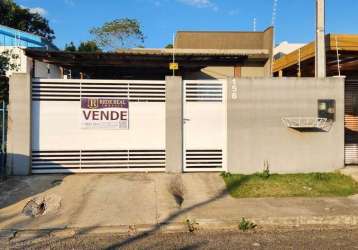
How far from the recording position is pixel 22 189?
32.1 feet

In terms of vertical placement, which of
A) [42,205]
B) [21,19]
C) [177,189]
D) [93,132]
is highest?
[21,19]

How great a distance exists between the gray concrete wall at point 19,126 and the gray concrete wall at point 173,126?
3347 millimetres

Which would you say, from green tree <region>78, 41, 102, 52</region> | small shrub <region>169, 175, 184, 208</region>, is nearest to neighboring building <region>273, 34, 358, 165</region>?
small shrub <region>169, 175, 184, 208</region>

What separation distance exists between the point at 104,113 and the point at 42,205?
3121 mm

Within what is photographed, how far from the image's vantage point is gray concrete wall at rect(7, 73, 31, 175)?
10.8m

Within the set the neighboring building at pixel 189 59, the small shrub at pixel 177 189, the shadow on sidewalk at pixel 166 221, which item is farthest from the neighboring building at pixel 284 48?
the shadow on sidewalk at pixel 166 221

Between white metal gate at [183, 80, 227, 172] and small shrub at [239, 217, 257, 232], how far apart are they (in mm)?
3717

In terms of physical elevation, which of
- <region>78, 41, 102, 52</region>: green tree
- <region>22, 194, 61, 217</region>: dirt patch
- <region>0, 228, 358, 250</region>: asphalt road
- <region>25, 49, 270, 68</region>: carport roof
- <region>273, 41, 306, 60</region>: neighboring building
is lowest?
<region>0, 228, 358, 250</region>: asphalt road

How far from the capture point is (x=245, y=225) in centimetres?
774

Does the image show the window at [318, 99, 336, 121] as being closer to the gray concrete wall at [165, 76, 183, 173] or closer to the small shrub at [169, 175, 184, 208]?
the gray concrete wall at [165, 76, 183, 173]

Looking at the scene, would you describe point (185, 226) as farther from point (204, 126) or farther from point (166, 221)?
point (204, 126)

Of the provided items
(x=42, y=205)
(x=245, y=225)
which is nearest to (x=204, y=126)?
(x=245, y=225)

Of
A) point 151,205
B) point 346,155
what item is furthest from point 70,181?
point 346,155

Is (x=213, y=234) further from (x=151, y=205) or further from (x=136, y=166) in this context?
(x=136, y=166)
